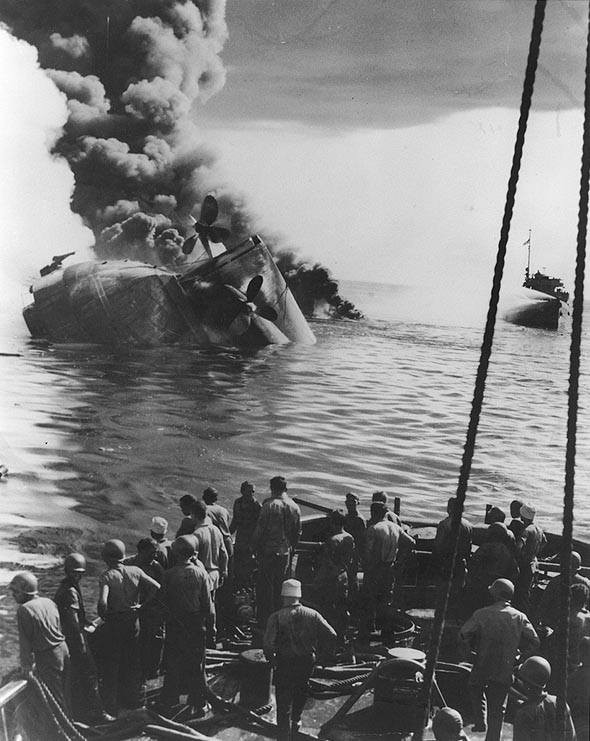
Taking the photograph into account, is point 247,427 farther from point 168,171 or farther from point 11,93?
point 11,93

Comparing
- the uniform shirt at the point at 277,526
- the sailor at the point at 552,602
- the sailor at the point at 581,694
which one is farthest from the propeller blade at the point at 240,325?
the sailor at the point at 581,694

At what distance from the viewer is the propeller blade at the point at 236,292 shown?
26.1ft

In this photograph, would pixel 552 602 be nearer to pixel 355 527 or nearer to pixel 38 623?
pixel 355 527

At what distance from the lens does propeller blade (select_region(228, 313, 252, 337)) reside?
26.2 ft

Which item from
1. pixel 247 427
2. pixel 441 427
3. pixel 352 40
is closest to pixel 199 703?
pixel 247 427

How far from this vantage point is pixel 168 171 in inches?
280

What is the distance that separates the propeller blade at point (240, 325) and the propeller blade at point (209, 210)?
3.86 ft

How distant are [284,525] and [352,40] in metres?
4.17

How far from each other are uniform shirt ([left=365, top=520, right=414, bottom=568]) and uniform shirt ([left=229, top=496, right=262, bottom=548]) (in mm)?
1001

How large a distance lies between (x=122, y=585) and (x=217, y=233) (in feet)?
12.2

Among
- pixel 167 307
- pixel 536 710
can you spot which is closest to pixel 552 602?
pixel 536 710

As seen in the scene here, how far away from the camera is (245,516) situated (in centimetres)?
631

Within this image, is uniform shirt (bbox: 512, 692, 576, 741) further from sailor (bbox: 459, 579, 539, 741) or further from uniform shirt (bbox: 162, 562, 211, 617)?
uniform shirt (bbox: 162, 562, 211, 617)

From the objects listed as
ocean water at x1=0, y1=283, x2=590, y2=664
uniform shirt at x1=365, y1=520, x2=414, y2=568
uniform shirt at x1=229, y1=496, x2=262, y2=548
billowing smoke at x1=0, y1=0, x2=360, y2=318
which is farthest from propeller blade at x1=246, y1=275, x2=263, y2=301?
uniform shirt at x1=365, y1=520, x2=414, y2=568
